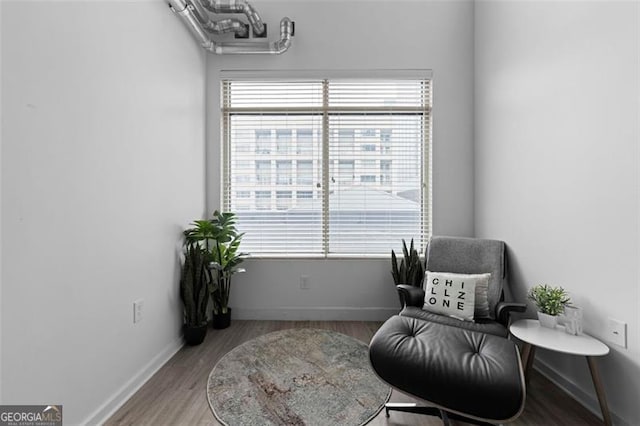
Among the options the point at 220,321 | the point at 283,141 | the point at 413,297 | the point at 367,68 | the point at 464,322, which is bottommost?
the point at 220,321

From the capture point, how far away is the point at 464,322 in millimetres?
1936

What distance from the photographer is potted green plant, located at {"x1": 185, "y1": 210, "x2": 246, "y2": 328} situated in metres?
2.40

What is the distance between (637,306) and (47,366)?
2.76 metres

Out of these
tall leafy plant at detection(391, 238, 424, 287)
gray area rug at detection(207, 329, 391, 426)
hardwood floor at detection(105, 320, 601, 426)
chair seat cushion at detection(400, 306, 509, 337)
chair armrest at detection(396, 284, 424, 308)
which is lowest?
hardwood floor at detection(105, 320, 601, 426)

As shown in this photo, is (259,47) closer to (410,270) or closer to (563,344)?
(410,270)

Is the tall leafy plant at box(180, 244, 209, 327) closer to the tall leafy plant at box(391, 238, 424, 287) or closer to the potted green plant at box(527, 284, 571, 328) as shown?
the tall leafy plant at box(391, 238, 424, 287)

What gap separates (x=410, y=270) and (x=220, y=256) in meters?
1.75

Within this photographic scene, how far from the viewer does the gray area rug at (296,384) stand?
156cm

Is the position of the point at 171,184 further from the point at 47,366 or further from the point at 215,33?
the point at 215,33

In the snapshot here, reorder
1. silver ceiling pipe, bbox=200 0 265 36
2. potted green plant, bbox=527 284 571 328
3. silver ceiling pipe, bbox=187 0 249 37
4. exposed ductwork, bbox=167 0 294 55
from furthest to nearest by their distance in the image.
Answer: silver ceiling pipe, bbox=187 0 249 37 < silver ceiling pipe, bbox=200 0 265 36 < exposed ductwork, bbox=167 0 294 55 < potted green plant, bbox=527 284 571 328

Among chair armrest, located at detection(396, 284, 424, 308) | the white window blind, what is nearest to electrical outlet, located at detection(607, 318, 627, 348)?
chair armrest, located at detection(396, 284, 424, 308)

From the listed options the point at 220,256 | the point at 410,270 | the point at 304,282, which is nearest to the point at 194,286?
the point at 220,256

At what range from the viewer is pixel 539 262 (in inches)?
77.4

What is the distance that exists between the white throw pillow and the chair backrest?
11 centimetres
